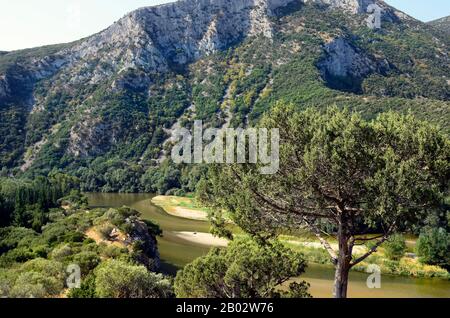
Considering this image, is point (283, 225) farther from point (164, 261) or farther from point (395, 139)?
point (164, 261)

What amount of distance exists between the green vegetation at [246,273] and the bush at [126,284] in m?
4.69

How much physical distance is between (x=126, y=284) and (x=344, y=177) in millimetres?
15723

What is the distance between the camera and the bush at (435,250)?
50406mm

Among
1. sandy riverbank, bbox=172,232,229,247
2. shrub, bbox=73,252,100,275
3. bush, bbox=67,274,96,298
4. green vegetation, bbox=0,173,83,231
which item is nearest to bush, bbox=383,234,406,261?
sandy riverbank, bbox=172,232,229,247

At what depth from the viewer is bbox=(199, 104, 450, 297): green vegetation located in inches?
667

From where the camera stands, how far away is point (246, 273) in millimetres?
20547

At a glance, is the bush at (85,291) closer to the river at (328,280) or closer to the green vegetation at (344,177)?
the green vegetation at (344,177)

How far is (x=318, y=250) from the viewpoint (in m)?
53.7

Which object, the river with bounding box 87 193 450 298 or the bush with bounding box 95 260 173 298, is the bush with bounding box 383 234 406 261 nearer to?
the river with bounding box 87 193 450 298

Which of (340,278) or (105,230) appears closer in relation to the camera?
(340,278)

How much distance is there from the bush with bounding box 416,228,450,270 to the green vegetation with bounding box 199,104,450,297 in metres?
36.5

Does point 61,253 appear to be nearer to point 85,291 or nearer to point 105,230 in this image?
point 105,230

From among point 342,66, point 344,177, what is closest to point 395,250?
point 344,177
